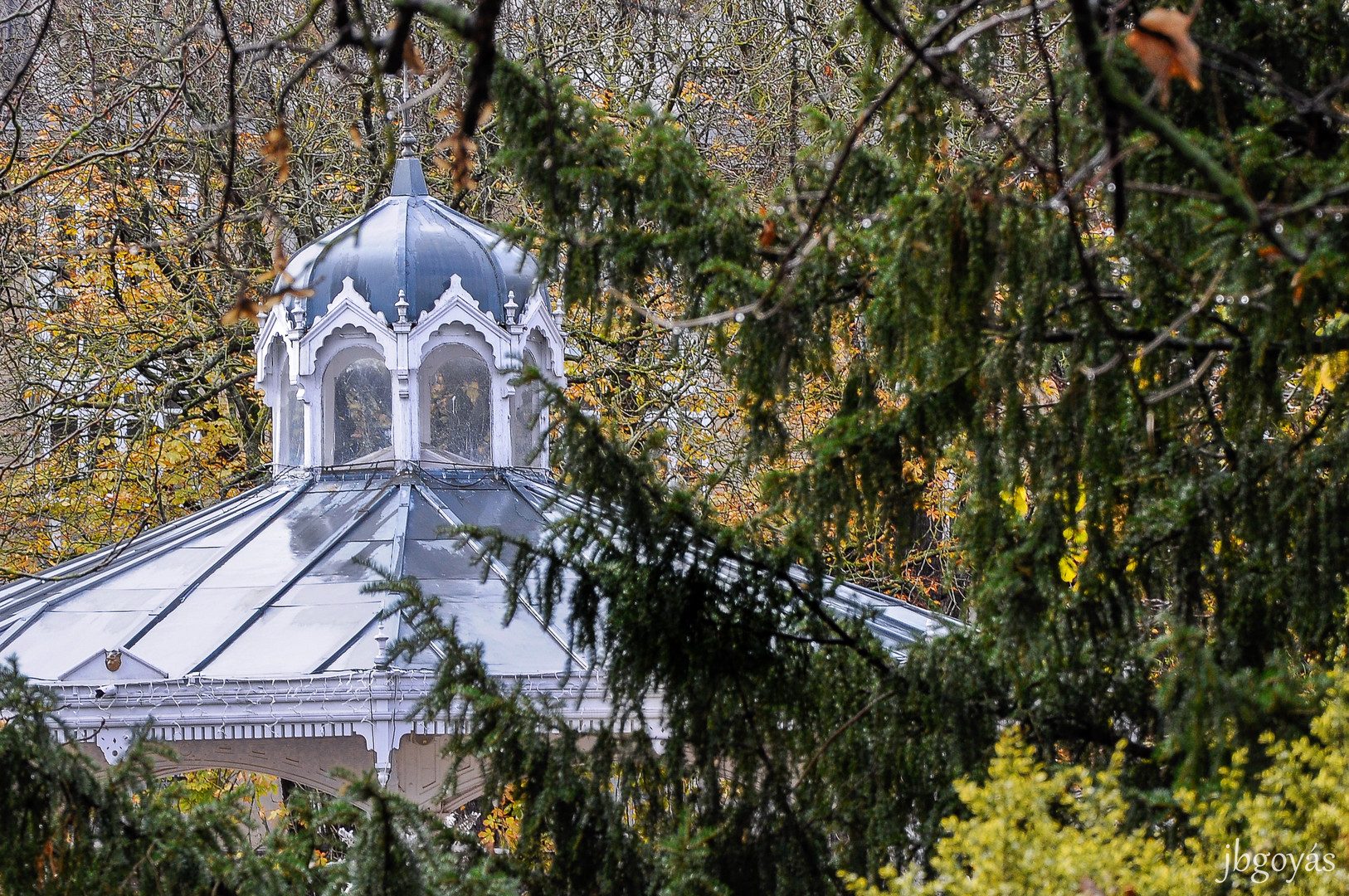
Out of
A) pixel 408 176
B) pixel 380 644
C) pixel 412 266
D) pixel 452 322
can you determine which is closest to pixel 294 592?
pixel 380 644

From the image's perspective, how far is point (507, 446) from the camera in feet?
28.5

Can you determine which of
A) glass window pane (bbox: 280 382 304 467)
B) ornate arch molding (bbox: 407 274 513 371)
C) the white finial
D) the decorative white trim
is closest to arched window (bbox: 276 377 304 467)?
glass window pane (bbox: 280 382 304 467)

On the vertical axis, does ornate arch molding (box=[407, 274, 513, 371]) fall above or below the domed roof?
below

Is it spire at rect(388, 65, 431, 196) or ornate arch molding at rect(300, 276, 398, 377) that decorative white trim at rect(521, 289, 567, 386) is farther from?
spire at rect(388, 65, 431, 196)

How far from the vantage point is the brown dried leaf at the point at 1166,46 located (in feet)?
6.55

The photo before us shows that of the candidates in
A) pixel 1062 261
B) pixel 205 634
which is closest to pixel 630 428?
pixel 205 634

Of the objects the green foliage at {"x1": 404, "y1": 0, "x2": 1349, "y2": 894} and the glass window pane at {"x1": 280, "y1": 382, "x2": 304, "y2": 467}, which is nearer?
the green foliage at {"x1": 404, "y1": 0, "x2": 1349, "y2": 894}

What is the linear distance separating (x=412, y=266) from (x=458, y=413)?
38.5 inches

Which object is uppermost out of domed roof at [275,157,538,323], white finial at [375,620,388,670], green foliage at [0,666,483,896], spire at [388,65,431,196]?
spire at [388,65,431,196]

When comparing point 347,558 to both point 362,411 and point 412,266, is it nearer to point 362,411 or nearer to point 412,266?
point 362,411

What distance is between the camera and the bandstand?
6605 millimetres

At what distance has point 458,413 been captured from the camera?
868 centimetres

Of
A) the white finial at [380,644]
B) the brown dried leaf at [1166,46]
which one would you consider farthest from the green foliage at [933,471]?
the white finial at [380,644]

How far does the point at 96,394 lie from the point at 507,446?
23.4ft
